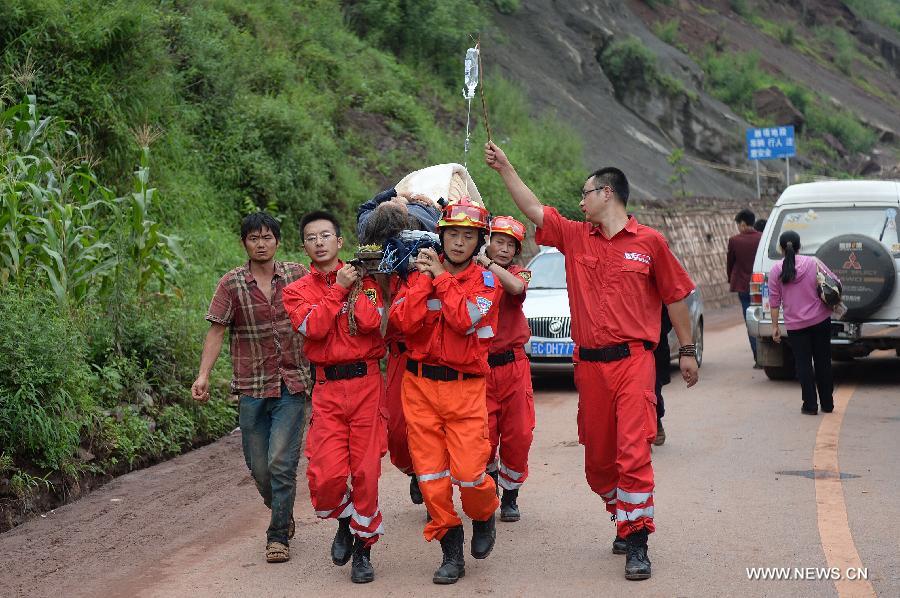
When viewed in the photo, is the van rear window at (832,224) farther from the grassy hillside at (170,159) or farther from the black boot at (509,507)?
the black boot at (509,507)

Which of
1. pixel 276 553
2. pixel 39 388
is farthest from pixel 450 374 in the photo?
pixel 39 388

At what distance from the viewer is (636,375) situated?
21.7 feet

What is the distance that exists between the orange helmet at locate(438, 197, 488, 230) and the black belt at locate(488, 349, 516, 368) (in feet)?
4.60

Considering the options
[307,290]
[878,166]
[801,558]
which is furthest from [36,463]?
[878,166]

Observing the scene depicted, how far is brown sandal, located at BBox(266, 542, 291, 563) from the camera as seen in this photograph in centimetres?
694

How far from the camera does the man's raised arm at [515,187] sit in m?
6.70

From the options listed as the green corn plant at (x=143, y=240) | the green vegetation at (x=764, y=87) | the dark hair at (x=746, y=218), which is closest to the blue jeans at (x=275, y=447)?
the green corn plant at (x=143, y=240)

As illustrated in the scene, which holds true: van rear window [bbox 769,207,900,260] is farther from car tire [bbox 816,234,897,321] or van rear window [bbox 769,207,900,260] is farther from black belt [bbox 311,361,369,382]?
black belt [bbox 311,361,369,382]

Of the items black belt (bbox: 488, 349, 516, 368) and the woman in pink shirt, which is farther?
the woman in pink shirt

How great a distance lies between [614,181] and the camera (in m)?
6.92

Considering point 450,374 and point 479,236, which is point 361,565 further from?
point 479,236

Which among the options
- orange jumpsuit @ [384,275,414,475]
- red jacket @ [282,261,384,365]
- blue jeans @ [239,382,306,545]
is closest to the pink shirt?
orange jumpsuit @ [384,275,414,475]

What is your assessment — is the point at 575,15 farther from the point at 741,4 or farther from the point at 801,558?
the point at 801,558

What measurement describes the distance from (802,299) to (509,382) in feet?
18.9
